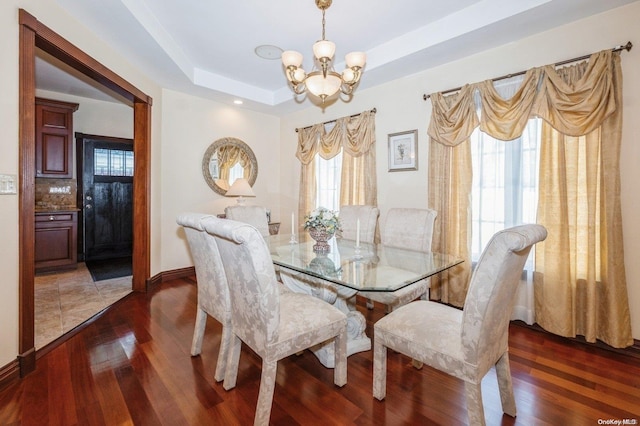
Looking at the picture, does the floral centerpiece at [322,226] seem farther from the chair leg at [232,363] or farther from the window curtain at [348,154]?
the window curtain at [348,154]

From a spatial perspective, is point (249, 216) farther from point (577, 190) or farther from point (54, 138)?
point (54, 138)

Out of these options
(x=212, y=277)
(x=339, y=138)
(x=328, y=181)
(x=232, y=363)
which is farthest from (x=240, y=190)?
(x=232, y=363)

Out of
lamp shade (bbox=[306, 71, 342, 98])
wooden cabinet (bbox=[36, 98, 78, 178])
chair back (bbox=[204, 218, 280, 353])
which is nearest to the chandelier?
lamp shade (bbox=[306, 71, 342, 98])

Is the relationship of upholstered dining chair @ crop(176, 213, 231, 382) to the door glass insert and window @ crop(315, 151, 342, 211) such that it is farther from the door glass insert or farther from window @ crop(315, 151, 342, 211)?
the door glass insert

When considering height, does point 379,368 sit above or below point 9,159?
below

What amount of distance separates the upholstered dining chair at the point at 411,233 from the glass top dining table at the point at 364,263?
20 cm

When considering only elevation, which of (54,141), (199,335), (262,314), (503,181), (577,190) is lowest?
(199,335)

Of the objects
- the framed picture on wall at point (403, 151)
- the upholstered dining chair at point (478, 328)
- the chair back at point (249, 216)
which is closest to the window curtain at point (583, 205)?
the framed picture on wall at point (403, 151)

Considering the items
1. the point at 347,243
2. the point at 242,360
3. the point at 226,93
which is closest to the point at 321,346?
the point at 242,360

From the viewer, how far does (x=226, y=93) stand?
13.0 feet

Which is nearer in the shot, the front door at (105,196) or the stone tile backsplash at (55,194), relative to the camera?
the stone tile backsplash at (55,194)

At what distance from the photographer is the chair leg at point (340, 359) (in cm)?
172

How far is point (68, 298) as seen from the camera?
10.4 ft

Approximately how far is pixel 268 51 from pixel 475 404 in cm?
346
